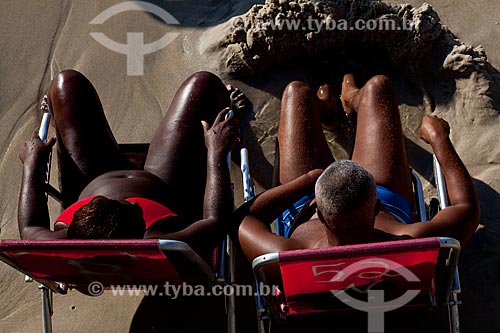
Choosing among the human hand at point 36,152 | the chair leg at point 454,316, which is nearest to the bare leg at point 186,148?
the human hand at point 36,152

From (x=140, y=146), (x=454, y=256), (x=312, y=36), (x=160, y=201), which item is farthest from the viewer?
(x=312, y=36)

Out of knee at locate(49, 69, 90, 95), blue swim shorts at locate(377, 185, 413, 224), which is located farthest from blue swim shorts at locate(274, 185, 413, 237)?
knee at locate(49, 69, 90, 95)

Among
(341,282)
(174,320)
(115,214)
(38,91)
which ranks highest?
(38,91)

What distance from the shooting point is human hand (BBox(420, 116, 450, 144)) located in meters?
3.49

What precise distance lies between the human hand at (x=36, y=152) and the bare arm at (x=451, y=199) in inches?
59.7

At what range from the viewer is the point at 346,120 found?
415 centimetres

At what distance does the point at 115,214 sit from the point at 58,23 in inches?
84.8

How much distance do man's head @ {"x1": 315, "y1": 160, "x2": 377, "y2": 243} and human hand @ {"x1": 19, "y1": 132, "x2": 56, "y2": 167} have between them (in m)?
1.30

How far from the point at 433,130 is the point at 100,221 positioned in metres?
1.48

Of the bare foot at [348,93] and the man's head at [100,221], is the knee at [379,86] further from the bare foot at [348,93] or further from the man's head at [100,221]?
the man's head at [100,221]

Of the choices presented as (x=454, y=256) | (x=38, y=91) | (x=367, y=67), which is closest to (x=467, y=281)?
(x=454, y=256)

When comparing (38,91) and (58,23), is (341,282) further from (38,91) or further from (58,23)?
(58,23)

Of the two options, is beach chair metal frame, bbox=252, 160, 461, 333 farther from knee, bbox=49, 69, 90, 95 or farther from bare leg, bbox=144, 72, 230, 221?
knee, bbox=49, 69, 90, 95
